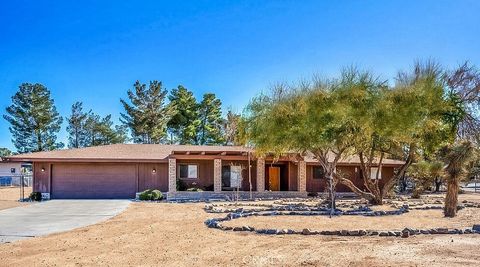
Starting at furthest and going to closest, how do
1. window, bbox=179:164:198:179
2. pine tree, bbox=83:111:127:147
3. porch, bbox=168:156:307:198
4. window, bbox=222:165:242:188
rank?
pine tree, bbox=83:111:127:147
window, bbox=222:165:242:188
window, bbox=179:164:198:179
porch, bbox=168:156:307:198

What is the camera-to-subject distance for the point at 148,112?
4447 centimetres

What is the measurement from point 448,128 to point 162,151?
56.8ft

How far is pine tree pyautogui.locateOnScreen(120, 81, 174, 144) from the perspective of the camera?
145 feet

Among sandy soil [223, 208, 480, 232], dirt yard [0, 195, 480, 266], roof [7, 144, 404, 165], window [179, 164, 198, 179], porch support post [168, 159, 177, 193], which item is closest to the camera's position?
dirt yard [0, 195, 480, 266]

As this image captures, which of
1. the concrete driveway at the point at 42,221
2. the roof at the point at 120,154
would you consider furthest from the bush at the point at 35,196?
the concrete driveway at the point at 42,221

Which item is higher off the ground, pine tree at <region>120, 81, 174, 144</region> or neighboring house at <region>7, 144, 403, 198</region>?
pine tree at <region>120, 81, 174, 144</region>

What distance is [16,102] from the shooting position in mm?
46375

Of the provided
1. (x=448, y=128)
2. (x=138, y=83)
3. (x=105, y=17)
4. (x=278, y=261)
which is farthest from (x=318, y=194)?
(x=138, y=83)

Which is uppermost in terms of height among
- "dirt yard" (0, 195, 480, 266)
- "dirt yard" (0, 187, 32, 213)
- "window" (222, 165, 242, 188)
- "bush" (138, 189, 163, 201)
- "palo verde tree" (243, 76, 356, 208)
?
"palo verde tree" (243, 76, 356, 208)

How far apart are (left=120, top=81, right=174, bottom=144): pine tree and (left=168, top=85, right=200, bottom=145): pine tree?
0.98 metres

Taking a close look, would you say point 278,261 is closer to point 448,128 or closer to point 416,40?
point 416,40

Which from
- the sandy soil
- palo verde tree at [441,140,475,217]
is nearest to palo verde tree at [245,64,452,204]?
palo verde tree at [441,140,475,217]

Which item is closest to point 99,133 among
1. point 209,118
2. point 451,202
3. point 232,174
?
point 209,118

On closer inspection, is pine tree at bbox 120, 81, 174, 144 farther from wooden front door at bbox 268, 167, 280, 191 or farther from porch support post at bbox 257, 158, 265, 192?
porch support post at bbox 257, 158, 265, 192
